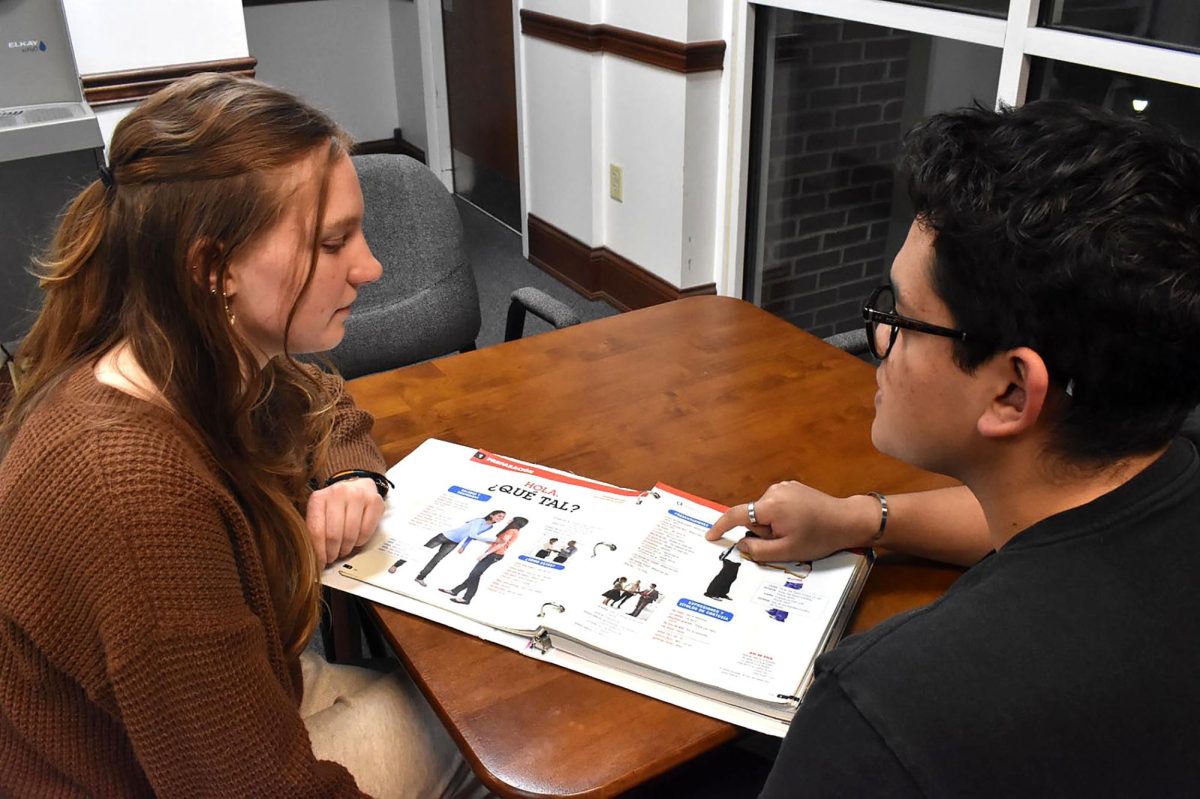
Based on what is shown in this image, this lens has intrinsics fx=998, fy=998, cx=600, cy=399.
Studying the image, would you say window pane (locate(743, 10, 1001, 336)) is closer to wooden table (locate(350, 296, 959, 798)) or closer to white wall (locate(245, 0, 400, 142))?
wooden table (locate(350, 296, 959, 798))

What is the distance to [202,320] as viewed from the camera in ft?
3.14

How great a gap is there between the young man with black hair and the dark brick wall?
205cm

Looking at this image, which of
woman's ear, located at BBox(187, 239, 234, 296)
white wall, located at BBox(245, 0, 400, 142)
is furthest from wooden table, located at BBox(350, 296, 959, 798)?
white wall, located at BBox(245, 0, 400, 142)

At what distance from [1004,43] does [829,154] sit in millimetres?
869

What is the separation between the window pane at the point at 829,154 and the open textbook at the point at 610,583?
176 cm

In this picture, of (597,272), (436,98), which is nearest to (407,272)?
(597,272)

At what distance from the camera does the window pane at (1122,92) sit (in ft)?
6.20

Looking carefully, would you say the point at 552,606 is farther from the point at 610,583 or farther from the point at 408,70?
the point at 408,70

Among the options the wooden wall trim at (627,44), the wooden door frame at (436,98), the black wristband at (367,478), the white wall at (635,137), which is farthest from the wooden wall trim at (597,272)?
the black wristband at (367,478)

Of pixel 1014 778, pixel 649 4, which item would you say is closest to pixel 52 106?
pixel 649 4

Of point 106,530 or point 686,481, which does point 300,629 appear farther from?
point 686,481

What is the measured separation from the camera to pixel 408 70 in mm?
4812

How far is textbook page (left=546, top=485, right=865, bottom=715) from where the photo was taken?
94cm

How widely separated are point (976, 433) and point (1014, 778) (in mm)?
278
